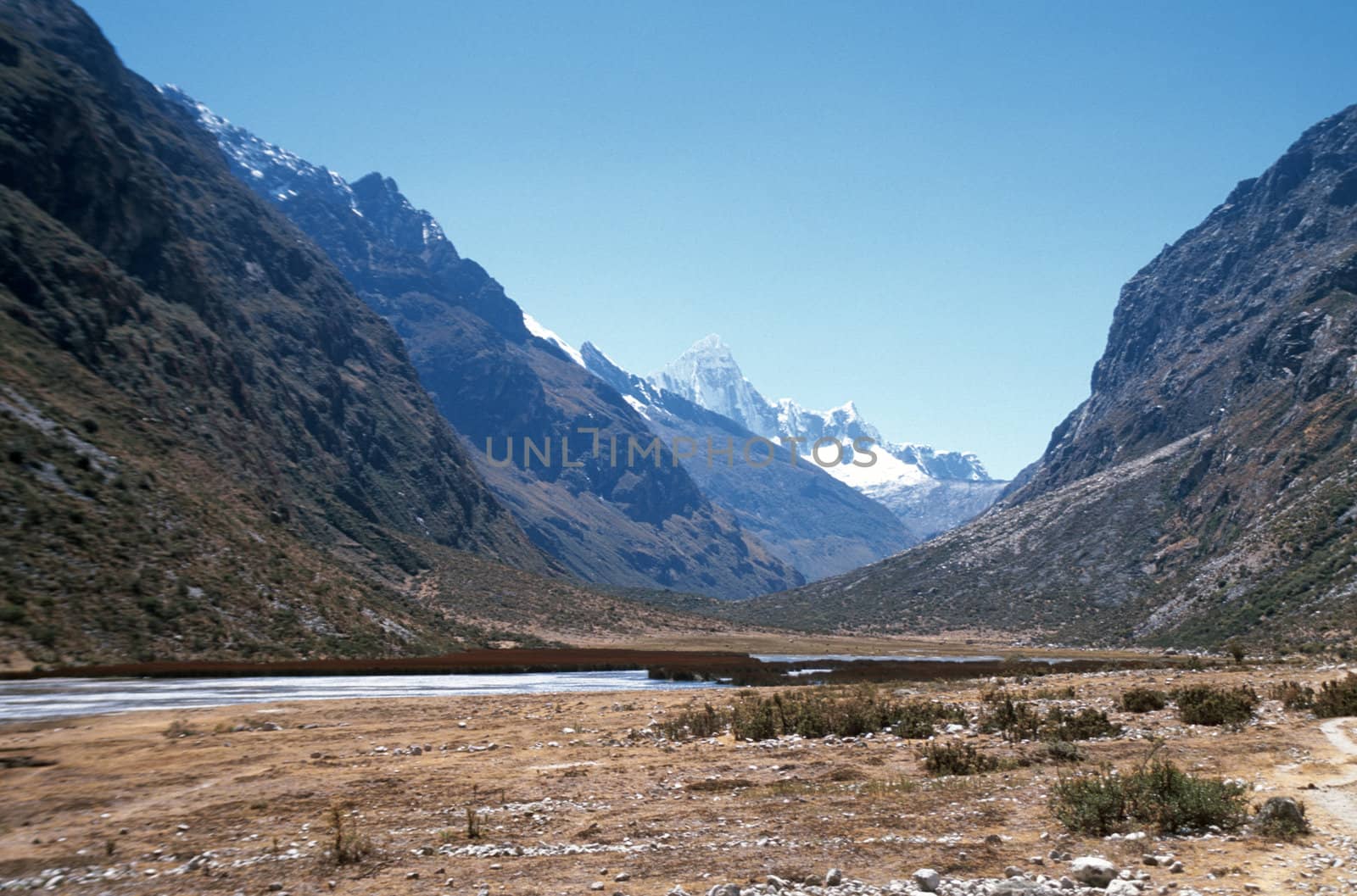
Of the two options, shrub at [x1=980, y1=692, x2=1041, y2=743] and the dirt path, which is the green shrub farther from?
the dirt path

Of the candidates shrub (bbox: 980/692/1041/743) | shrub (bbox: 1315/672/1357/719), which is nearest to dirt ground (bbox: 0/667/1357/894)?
shrub (bbox: 1315/672/1357/719)

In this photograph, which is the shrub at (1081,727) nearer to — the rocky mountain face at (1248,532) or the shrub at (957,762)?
the shrub at (957,762)

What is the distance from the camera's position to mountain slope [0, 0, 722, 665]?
66.9 meters

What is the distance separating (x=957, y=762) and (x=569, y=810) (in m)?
9.07

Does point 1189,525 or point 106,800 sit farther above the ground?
point 1189,525

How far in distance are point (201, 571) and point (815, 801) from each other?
69.2 m

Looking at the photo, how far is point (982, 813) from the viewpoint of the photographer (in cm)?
1822

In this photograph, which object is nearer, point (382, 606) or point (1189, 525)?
point (382, 606)

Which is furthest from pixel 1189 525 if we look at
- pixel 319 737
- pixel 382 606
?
pixel 319 737

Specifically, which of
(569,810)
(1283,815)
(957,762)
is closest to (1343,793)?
(1283,815)

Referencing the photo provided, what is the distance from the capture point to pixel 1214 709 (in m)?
27.8

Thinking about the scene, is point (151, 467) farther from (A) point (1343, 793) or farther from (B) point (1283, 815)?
(B) point (1283, 815)

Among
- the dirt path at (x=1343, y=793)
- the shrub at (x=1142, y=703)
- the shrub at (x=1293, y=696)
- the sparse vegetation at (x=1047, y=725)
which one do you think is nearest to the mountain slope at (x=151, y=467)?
the sparse vegetation at (x=1047, y=725)

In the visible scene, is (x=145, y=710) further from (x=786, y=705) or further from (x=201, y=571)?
(x=201, y=571)
